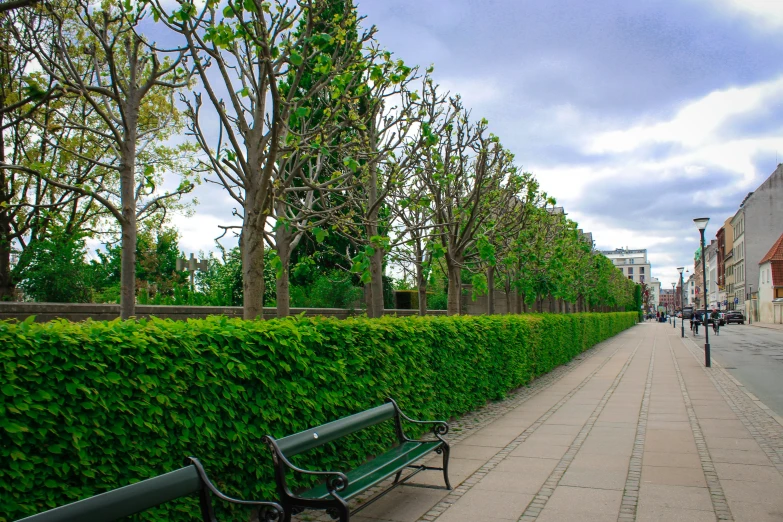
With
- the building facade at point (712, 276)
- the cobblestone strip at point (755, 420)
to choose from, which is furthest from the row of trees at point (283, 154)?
the building facade at point (712, 276)

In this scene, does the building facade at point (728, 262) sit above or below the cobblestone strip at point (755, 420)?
above

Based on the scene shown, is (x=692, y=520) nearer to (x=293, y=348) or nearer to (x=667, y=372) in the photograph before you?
(x=293, y=348)

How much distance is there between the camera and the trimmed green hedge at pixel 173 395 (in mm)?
3186

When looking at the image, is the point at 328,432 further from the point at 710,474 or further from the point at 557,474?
the point at 710,474

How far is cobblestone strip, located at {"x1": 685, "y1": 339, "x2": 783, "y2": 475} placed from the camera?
7.49 metres

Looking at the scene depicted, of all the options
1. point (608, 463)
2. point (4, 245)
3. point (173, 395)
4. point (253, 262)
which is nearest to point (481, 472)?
point (608, 463)

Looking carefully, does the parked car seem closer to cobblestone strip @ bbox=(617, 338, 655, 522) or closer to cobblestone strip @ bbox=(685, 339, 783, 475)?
cobblestone strip @ bbox=(685, 339, 783, 475)

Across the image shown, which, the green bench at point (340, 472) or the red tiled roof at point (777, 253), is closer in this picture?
the green bench at point (340, 472)

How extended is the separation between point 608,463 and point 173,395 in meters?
5.09

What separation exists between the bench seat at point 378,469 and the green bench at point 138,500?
795 millimetres

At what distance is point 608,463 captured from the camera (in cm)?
691

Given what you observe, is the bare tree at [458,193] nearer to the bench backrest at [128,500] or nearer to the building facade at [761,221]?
the bench backrest at [128,500]

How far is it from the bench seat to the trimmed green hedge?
0.50 m

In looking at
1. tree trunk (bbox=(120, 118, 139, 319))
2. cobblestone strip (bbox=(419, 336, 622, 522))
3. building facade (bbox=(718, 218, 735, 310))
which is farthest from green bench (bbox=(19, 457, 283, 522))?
building facade (bbox=(718, 218, 735, 310))
